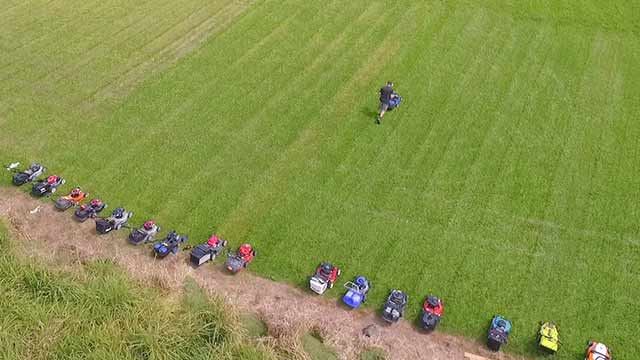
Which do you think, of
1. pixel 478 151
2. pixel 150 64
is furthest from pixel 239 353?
pixel 150 64

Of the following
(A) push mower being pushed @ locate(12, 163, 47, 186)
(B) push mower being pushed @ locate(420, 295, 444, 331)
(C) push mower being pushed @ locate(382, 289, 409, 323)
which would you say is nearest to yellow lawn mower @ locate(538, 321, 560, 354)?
(B) push mower being pushed @ locate(420, 295, 444, 331)

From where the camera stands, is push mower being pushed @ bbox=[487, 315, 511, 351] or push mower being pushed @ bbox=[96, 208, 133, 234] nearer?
push mower being pushed @ bbox=[487, 315, 511, 351]

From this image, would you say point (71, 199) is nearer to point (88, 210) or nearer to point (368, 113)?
point (88, 210)

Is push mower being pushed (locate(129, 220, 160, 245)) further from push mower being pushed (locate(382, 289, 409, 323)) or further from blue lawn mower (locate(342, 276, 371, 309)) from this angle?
push mower being pushed (locate(382, 289, 409, 323))

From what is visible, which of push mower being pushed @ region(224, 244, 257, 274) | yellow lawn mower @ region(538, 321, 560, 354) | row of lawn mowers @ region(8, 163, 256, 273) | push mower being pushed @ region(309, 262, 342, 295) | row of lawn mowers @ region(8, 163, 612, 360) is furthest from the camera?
row of lawn mowers @ region(8, 163, 256, 273)

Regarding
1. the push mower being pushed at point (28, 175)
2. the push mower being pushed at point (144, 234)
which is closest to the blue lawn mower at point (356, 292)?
the push mower being pushed at point (144, 234)
